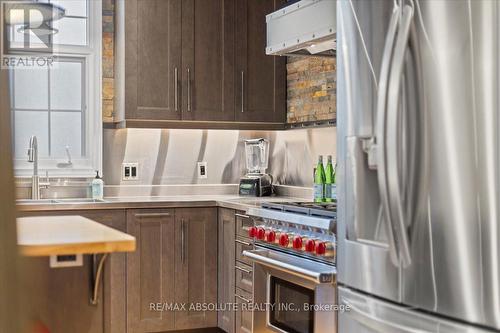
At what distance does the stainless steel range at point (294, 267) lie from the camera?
9.37 feet

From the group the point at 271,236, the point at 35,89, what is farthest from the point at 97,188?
the point at 271,236

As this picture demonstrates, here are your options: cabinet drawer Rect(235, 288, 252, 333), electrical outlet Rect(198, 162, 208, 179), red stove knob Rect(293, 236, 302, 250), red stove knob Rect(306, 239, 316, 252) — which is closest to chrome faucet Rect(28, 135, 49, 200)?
electrical outlet Rect(198, 162, 208, 179)

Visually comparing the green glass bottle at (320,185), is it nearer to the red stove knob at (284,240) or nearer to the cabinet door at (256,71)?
the red stove knob at (284,240)

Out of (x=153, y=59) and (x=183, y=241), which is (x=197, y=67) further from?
(x=183, y=241)

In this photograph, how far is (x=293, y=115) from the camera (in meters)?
4.70

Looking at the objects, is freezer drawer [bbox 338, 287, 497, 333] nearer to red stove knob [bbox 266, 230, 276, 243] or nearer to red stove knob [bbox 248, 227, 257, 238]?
red stove knob [bbox 266, 230, 276, 243]

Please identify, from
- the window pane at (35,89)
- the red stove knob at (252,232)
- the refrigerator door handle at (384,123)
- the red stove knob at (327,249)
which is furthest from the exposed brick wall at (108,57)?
the refrigerator door handle at (384,123)

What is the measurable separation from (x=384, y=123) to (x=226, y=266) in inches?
90.6

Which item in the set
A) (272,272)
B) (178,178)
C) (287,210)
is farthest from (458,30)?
(178,178)

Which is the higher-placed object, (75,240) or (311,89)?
(311,89)

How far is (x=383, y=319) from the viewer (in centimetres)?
228

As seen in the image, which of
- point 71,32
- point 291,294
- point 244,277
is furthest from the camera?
point 71,32

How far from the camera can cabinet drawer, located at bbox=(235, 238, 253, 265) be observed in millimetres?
3842

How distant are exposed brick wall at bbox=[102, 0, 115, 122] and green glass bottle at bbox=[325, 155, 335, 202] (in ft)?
5.43
